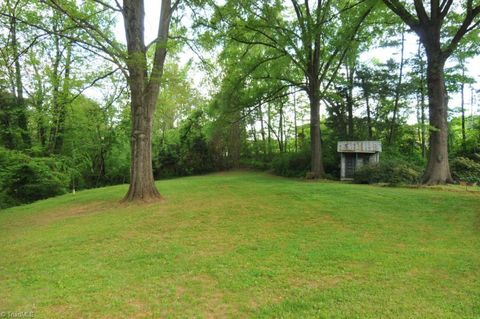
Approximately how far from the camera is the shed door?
15297mm

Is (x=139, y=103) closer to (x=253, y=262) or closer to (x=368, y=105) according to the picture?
(x=253, y=262)

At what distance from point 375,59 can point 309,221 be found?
19.3 meters

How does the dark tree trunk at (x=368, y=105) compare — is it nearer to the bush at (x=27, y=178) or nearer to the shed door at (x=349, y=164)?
the shed door at (x=349, y=164)

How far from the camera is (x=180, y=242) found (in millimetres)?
4977

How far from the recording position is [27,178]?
13.5 metres

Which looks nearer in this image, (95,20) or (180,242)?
(180,242)

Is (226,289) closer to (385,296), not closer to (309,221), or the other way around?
(385,296)

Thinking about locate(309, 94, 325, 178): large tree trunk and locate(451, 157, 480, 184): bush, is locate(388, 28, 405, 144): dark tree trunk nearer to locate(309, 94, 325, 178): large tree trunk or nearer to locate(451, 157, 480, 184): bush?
locate(451, 157, 480, 184): bush

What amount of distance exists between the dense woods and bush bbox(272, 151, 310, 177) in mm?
79

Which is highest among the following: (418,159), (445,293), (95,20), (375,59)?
(375,59)

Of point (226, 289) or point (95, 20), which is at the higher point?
point (95, 20)

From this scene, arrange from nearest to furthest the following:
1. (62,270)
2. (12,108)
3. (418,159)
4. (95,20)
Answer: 1. (62,270)
2. (95,20)
3. (12,108)
4. (418,159)

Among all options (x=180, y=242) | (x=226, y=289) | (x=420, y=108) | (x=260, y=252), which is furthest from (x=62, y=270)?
(x=420, y=108)

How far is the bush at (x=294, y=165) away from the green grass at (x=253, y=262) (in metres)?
9.60
